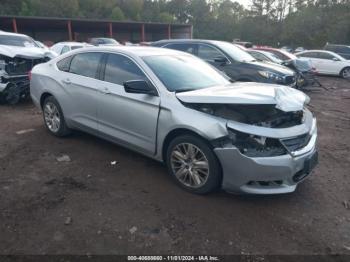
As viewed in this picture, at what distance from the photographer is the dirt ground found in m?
3.06

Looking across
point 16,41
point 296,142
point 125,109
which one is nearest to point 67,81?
point 125,109

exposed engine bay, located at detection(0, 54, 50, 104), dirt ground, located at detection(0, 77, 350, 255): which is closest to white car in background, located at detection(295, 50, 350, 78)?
dirt ground, located at detection(0, 77, 350, 255)

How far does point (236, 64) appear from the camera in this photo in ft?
27.9

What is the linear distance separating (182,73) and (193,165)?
1.39m

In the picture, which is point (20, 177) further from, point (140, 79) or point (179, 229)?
point (179, 229)

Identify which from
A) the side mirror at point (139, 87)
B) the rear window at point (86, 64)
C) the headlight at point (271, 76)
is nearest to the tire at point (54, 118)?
the rear window at point (86, 64)

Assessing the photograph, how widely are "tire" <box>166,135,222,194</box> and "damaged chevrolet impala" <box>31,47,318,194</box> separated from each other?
1 cm

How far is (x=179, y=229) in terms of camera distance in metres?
3.29

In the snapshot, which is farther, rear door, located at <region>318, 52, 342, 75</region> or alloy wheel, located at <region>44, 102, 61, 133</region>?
rear door, located at <region>318, 52, 342, 75</region>

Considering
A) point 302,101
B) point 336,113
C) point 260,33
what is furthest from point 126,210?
point 260,33

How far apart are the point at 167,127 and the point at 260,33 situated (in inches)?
2223

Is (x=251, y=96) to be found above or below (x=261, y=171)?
above

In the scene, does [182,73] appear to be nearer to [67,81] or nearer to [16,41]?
[67,81]

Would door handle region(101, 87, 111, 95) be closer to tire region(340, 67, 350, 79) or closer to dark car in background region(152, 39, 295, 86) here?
dark car in background region(152, 39, 295, 86)
